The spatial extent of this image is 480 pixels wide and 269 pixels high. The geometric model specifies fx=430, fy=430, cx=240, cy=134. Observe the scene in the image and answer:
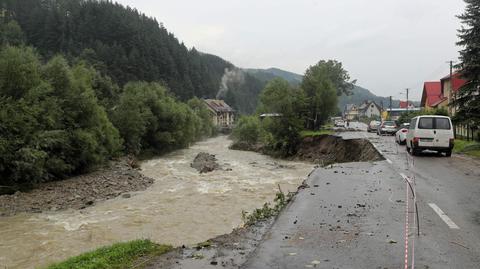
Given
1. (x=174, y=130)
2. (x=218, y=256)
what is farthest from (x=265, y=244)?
(x=174, y=130)

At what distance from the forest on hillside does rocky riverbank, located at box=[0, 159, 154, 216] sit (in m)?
70.4

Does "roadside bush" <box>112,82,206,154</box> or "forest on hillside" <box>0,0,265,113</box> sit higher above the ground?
"forest on hillside" <box>0,0,265,113</box>

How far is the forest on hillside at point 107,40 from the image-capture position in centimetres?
10800

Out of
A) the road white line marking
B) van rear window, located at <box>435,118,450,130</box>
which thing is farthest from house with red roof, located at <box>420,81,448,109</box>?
the road white line marking

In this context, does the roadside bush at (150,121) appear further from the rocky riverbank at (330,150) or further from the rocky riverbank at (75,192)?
the rocky riverbank at (75,192)

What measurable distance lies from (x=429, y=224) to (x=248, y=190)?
15.6m

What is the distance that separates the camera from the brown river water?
45.3 feet

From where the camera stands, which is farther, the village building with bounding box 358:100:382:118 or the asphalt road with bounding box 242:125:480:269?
the village building with bounding box 358:100:382:118

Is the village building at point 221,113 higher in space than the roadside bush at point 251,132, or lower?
higher

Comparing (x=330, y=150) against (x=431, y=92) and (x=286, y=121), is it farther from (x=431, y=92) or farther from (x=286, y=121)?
(x=431, y=92)

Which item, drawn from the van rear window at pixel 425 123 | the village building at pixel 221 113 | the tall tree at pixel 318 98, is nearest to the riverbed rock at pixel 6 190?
the van rear window at pixel 425 123

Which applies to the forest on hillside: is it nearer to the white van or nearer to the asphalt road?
the white van

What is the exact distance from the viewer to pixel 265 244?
7.86 metres

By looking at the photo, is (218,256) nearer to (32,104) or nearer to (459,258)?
(459,258)
